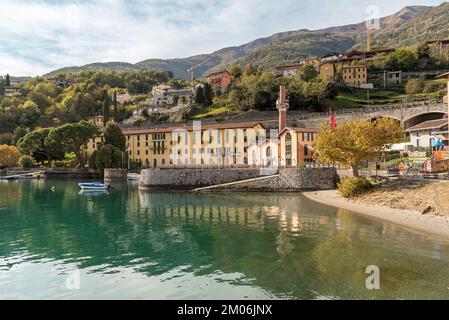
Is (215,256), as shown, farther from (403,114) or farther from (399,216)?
(403,114)

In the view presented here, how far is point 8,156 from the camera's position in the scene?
10481cm

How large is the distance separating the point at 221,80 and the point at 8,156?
7885 centimetres

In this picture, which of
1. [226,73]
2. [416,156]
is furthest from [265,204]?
[226,73]

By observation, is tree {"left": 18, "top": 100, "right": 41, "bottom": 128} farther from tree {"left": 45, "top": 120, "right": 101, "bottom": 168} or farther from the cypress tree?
the cypress tree

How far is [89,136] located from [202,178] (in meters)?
44.1

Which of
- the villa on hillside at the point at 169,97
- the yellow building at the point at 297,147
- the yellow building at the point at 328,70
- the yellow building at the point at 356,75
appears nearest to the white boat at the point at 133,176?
the yellow building at the point at 297,147

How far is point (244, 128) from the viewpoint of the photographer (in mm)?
77438

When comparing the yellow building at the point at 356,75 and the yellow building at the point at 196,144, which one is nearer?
Answer: the yellow building at the point at 196,144

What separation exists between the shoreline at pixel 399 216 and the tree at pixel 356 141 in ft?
16.7

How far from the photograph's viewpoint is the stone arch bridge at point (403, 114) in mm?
74250

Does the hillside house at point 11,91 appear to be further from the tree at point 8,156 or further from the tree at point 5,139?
the tree at point 8,156

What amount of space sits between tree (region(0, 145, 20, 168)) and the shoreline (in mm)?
92304

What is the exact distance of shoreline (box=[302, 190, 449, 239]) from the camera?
88.5 feet
